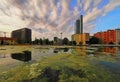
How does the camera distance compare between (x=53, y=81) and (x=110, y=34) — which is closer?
(x=53, y=81)

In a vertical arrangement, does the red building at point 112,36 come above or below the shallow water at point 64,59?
above

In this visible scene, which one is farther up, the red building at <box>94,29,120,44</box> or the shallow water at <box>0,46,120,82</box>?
the red building at <box>94,29,120,44</box>

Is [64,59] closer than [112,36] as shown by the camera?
Yes

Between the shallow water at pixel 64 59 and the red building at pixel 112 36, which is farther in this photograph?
the red building at pixel 112 36

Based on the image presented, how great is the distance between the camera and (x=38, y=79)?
1120cm

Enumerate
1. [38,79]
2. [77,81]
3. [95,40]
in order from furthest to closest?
[95,40] → [38,79] → [77,81]

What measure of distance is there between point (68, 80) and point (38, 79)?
6.62 ft

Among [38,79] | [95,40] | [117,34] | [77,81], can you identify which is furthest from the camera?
[117,34]

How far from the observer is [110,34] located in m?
176

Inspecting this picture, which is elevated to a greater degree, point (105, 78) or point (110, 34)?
point (110, 34)

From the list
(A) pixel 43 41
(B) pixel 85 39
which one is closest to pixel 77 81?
(A) pixel 43 41

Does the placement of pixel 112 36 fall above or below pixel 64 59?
above

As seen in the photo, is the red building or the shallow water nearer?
the shallow water

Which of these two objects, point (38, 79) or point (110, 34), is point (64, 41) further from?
point (38, 79)
